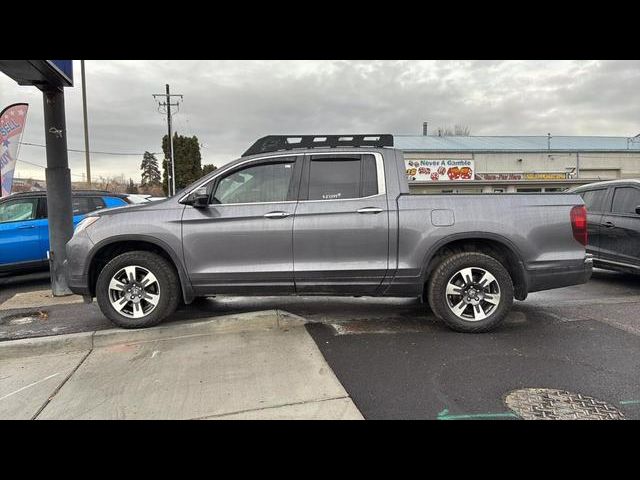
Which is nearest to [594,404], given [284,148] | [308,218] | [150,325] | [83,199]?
[308,218]

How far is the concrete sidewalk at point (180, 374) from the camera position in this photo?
3.06 m

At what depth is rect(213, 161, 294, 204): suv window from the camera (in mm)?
4609

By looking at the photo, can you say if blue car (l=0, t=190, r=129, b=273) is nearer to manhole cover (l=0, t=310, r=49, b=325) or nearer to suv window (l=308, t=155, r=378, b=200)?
manhole cover (l=0, t=310, r=49, b=325)

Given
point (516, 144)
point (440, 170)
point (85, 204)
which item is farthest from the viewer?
point (516, 144)

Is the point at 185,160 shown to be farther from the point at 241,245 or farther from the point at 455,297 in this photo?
the point at 455,297

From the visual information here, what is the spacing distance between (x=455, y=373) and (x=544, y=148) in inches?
1317

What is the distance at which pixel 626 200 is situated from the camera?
6668 millimetres

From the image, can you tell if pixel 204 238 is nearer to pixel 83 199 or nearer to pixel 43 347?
pixel 43 347

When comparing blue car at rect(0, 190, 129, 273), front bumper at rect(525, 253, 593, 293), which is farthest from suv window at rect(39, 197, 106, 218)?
front bumper at rect(525, 253, 593, 293)

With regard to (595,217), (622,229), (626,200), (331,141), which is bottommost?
(622,229)

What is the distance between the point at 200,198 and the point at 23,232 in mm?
4939

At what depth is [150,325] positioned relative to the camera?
4.62 meters

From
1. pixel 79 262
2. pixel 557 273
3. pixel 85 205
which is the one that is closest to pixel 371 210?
pixel 557 273

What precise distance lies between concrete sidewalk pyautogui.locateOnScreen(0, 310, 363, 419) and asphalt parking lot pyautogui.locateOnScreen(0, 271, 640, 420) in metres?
0.31
